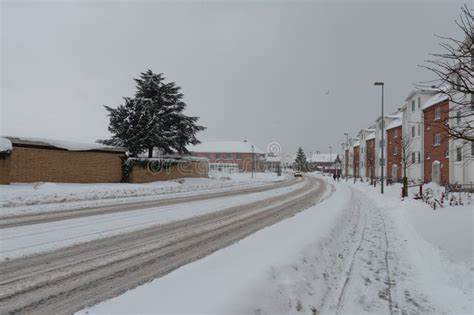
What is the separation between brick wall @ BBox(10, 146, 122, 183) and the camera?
21.5m

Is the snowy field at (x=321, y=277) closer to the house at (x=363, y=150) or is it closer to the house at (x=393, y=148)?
the house at (x=393, y=148)

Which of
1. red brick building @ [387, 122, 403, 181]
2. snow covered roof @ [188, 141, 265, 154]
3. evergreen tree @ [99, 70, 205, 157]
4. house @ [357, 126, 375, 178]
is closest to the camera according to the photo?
evergreen tree @ [99, 70, 205, 157]

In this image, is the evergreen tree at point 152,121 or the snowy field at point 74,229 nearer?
the snowy field at point 74,229

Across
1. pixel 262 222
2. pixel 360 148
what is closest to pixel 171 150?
pixel 262 222

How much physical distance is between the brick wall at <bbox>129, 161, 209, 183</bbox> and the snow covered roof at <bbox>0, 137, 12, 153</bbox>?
33.6 ft

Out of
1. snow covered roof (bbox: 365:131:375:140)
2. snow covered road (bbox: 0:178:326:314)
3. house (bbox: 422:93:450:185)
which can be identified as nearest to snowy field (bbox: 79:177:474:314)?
snow covered road (bbox: 0:178:326:314)

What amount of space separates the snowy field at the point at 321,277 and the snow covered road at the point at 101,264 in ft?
2.55

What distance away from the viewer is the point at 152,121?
107ft

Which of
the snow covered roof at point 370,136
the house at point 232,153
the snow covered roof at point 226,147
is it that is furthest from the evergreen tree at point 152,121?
the snow covered roof at point 226,147

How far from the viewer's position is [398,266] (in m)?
6.93

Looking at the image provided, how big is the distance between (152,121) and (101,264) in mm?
27539

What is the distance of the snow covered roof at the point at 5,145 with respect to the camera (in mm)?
20125

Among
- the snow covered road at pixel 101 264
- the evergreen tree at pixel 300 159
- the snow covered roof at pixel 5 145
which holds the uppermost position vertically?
the evergreen tree at pixel 300 159

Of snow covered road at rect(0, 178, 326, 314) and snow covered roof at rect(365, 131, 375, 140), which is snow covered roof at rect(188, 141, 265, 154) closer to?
snow covered roof at rect(365, 131, 375, 140)
